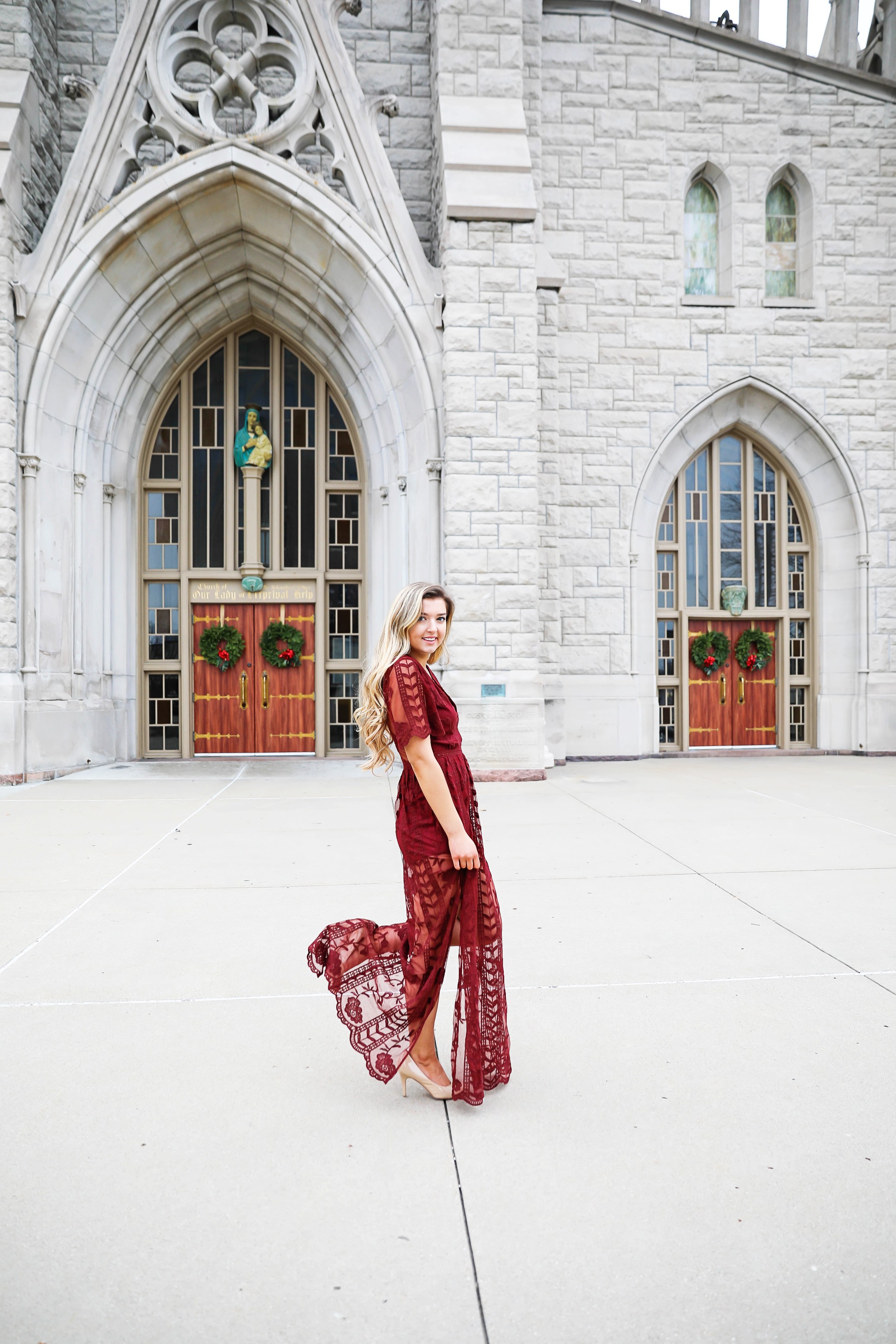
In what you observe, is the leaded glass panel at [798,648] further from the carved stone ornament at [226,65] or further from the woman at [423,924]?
the woman at [423,924]

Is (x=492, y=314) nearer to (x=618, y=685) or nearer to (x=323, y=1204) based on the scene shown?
(x=618, y=685)

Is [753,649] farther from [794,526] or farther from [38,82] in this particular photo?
[38,82]

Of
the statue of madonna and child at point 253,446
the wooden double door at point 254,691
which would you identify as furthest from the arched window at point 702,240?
the wooden double door at point 254,691

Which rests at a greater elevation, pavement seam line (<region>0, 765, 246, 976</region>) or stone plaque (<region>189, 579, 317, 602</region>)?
stone plaque (<region>189, 579, 317, 602</region>)

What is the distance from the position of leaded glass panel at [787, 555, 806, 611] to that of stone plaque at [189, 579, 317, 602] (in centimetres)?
725

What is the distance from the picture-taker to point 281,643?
13.5 meters

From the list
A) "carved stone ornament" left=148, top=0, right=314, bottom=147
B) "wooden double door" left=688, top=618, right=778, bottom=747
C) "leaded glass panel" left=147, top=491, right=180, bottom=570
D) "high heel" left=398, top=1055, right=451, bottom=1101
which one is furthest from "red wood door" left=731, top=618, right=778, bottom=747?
"high heel" left=398, top=1055, right=451, bottom=1101

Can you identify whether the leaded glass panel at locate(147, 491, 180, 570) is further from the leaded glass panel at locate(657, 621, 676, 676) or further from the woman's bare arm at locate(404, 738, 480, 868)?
the woman's bare arm at locate(404, 738, 480, 868)

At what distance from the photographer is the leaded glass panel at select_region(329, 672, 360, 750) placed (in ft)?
45.2

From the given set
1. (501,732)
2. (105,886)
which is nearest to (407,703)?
(105,886)

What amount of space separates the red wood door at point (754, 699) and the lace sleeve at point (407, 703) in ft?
39.9

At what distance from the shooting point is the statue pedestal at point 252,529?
1338 cm

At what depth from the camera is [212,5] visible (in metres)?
11.3

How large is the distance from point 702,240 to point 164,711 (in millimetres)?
10545
